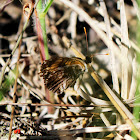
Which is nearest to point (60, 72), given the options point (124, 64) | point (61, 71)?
point (61, 71)

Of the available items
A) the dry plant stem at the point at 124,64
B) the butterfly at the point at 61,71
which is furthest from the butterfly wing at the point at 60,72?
the dry plant stem at the point at 124,64

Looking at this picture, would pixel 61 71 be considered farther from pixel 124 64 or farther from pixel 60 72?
pixel 124 64

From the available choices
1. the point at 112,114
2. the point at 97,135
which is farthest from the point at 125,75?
the point at 97,135

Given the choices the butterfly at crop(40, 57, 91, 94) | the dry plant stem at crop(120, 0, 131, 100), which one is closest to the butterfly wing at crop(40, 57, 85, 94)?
the butterfly at crop(40, 57, 91, 94)

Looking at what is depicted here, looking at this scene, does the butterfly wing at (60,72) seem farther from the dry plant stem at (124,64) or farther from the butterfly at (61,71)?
the dry plant stem at (124,64)

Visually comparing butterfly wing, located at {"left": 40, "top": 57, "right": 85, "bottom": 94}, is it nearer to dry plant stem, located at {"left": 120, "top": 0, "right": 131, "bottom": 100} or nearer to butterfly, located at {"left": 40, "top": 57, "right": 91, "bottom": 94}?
butterfly, located at {"left": 40, "top": 57, "right": 91, "bottom": 94}

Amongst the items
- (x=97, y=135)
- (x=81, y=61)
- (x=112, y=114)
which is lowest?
(x=97, y=135)

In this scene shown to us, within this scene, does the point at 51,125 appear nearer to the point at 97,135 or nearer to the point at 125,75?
the point at 97,135
